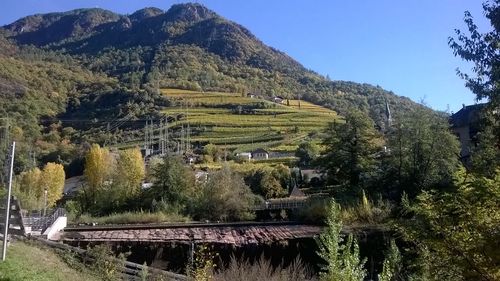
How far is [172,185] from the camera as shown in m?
35.8

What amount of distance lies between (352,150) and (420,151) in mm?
4543

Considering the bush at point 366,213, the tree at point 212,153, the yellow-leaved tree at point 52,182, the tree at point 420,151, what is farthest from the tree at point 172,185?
the tree at point 212,153

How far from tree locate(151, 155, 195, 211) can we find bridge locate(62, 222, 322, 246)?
10301mm

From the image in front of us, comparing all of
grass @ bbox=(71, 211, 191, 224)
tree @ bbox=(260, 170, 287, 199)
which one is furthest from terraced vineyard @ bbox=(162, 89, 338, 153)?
grass @ bbox=(71, 211, 191, 224)

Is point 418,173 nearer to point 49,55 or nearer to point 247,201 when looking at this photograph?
point 247,201

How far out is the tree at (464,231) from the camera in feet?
15.3

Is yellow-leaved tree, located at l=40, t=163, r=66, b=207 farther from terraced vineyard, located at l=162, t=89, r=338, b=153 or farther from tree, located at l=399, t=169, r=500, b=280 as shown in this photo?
tree, located at l=399, t=169, r=500, b=280

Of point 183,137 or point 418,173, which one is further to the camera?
point 183,137

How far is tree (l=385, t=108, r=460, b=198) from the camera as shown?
2900cm

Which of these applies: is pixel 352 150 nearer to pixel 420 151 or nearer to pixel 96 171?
pixel 420 151

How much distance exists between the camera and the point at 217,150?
75438mm

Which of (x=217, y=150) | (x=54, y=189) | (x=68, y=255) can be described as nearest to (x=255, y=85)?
(x=217, y=150)

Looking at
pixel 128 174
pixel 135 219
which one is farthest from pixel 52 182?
pixel 135 219

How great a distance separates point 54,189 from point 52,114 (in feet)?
214
